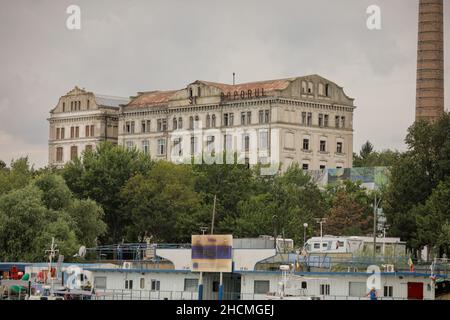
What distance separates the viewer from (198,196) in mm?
111438

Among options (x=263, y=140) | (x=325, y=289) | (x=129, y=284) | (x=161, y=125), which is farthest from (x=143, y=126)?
(x=325, y=289)

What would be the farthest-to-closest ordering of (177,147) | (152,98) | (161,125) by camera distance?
(152,98), (161,125), (177,147)

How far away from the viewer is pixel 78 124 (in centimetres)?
16300

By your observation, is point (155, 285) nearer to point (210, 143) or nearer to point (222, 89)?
point (210, 143)

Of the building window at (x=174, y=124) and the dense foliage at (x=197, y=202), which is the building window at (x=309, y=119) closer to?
the building window at (x=174, y=124)

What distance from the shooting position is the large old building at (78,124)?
162m

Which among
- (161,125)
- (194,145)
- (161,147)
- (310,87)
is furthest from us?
(161,125)

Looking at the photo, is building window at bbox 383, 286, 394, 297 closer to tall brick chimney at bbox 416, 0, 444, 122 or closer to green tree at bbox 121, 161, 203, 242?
green tree at bbox 121, 161, 203, 242

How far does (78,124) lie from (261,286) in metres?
102

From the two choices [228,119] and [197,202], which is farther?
[228,119]

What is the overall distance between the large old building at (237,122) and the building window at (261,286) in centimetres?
7577
